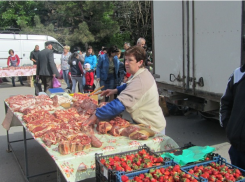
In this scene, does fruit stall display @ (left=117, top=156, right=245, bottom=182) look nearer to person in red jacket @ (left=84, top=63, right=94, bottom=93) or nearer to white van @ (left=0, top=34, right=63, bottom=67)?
person in red jacket @ (left=84, top=63, right=94, bottom=93)

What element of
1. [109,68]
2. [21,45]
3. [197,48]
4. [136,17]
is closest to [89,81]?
[109,68]

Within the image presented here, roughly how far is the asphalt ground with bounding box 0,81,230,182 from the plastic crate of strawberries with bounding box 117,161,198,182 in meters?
2.41

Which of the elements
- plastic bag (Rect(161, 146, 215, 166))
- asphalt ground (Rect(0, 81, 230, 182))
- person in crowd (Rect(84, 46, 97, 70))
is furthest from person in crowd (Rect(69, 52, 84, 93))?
plastic bag (Rect(161, 146, 215, 166))

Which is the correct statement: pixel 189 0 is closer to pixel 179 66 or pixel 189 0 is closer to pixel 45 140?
pixel 179 66

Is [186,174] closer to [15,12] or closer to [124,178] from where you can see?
[124,178]

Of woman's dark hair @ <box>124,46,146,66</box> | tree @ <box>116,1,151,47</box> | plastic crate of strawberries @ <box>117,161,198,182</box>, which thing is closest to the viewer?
plastic crate of strawberries @ <box>117,161,198,182</box>

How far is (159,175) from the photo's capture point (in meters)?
2.24

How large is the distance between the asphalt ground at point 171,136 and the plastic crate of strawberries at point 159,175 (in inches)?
94.8

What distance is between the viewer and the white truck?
512 cm

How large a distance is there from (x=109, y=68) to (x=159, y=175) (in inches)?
249

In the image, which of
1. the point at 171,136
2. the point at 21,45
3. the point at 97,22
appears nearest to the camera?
the point at 171,136

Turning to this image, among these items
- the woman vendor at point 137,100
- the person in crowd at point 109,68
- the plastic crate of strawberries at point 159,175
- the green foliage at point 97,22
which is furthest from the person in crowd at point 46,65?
the green foliage at point 97,22

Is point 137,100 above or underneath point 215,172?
above

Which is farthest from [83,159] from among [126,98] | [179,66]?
[179,66]
